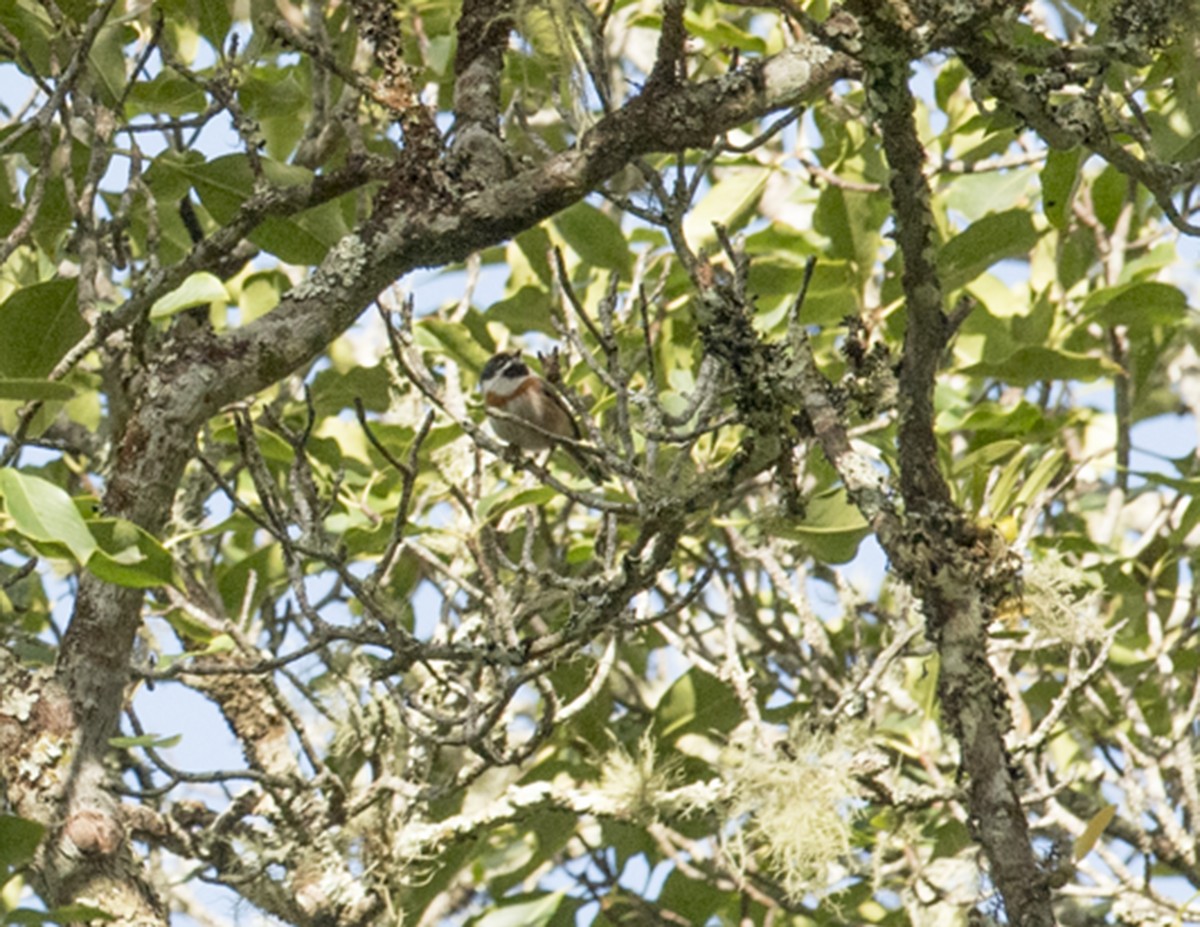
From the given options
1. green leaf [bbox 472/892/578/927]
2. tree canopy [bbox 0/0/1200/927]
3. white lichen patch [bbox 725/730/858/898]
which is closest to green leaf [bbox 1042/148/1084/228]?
tree canopy [bbox 0/0/1200/927]

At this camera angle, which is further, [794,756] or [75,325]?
[794,756]

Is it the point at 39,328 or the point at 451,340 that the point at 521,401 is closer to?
the point at 451,340

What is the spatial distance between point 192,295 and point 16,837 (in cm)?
81

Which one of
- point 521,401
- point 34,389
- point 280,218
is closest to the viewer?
point 34,389

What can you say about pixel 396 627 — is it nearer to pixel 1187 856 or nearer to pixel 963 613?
pixel 963 613

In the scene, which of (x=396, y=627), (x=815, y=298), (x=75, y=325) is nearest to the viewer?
(x=396, y=627)

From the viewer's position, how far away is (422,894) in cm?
386

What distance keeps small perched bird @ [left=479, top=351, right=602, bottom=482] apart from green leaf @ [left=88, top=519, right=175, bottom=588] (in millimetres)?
1392

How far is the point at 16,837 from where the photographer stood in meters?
2.37

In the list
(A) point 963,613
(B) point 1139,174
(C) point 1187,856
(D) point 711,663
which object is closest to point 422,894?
(D) point 711,663

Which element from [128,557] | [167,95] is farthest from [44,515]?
[167,95]

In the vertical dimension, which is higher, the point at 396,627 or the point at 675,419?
the point at 675,419

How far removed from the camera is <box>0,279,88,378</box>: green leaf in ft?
9.32

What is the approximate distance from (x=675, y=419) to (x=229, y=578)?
1858mm
